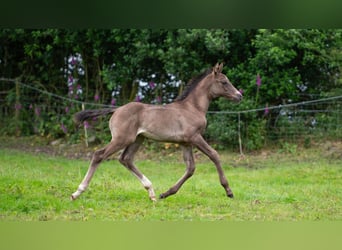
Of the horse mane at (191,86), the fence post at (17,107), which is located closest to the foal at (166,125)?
the horse mane at (191,86)

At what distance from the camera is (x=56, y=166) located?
33.5 ft

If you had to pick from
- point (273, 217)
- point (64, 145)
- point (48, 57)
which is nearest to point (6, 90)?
point (48, 57)

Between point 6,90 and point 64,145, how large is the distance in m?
3.65

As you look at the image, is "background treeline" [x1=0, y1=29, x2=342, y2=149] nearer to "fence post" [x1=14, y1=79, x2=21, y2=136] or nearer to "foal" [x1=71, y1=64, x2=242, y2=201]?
"fence post" [x1=14, y1=79, x2=21, y2=136]

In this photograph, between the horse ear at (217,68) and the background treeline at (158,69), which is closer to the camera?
the horse ear at (217,68)

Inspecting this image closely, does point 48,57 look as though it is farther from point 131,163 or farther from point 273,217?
point 273,217

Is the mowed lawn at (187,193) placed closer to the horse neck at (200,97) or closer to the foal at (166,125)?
the foal at (166,125)

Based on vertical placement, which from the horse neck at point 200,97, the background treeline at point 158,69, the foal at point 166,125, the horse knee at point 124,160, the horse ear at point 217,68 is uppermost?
the background treeline at point 158,69

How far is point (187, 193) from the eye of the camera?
6.79 m

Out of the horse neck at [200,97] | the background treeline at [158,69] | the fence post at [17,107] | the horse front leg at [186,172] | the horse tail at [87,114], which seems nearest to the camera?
the horse tail at [87,114]

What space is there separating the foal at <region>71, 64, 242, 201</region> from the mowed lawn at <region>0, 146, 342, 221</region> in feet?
1.17

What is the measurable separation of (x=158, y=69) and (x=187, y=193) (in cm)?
777

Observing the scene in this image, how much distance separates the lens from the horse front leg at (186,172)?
6273mm

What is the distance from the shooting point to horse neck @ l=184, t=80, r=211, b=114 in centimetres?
667
